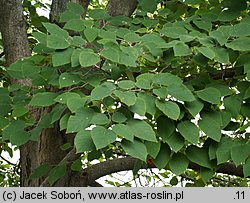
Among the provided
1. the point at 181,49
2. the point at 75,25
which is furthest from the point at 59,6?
the point at 181,49

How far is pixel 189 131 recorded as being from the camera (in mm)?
1265

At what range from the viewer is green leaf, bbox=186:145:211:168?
1.35 meters

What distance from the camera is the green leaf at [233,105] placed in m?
1.34

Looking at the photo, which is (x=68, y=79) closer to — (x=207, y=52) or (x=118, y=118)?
(x=118, y=118)

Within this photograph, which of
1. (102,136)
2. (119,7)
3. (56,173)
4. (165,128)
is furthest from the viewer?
(119,7)

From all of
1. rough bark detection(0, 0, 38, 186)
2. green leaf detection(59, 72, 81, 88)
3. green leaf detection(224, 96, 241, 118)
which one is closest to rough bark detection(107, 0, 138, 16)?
rough bark detection(0, 0, 38, 186)

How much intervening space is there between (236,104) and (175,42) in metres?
0.27

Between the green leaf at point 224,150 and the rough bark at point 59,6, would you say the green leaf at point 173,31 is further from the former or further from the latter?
the rough bark at point 59,6

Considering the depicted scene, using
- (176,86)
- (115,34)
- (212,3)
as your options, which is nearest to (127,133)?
(176,86)

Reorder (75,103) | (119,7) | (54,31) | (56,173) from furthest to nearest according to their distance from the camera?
(119,7) → (56,173) → (54,31) → (75,103)

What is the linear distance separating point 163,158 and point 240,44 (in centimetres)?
40

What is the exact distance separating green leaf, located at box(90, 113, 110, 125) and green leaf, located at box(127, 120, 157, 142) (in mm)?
63

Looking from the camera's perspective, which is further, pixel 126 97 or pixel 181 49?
pixel 181 49

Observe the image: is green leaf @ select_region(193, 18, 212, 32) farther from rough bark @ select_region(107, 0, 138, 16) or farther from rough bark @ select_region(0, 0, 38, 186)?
rough bark @ select_region(0, 0, 38, 186)
